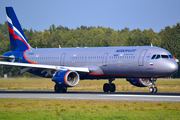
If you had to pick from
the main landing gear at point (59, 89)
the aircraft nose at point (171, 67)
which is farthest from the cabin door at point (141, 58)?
the main landing gear at point (59, 89)

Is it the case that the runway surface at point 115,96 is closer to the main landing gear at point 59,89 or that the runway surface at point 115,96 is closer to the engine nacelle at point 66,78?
the engine nacelle at point 66,78

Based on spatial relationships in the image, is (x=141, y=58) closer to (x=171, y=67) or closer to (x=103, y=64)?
(x=171, y=67)

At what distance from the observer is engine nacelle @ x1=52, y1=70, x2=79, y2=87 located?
1210 inches

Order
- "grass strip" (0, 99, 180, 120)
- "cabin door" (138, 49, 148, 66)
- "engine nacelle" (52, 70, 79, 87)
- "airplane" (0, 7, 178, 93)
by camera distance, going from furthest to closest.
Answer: "engine nacelle" (52, 70, 79, 87)
"cabin door" (138, 49, 148, 66)
"airplane" (0, 7, 178, 93)
"grass strip" (0, 99, 180, 120)

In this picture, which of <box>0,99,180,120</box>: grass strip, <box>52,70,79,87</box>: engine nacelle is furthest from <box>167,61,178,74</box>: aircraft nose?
<box>0,99,180,120</box>: grass strip

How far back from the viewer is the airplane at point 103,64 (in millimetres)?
29797

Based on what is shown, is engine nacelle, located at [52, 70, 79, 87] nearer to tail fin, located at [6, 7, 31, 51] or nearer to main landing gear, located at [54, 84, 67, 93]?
main landing gear, located at [54, 84, 67, 93]

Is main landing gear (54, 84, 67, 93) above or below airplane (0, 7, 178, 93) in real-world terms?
below

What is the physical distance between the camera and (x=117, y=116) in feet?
50.3

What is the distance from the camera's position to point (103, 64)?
32750 millimetres

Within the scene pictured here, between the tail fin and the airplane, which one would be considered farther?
the tail fin

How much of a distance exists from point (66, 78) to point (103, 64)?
415cm

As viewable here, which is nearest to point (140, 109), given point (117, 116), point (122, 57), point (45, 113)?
point (117, 116)

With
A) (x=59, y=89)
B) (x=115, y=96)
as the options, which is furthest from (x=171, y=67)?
(x=59, y=89)
